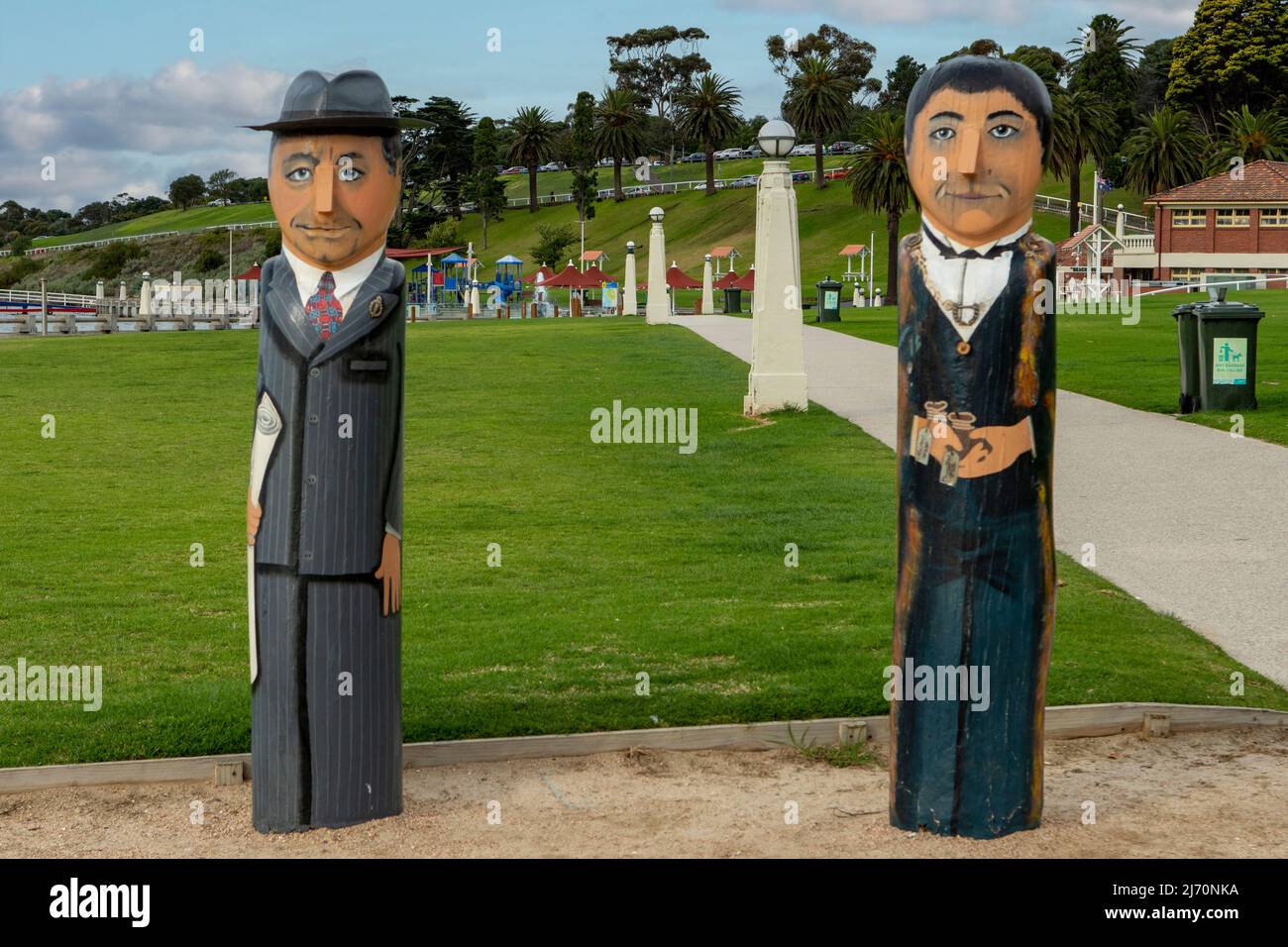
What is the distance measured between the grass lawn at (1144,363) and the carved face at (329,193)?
38.6 feet

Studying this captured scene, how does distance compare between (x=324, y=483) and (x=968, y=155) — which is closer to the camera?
(x=968, y=155)

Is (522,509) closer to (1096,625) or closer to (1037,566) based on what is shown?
(1096,625)

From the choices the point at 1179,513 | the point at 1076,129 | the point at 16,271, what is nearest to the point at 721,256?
the point at 1076,129

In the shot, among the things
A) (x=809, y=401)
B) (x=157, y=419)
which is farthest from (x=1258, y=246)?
(x=157, y=419)

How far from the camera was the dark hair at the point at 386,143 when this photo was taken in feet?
18.8

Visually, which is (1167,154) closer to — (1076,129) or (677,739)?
(1076,129)

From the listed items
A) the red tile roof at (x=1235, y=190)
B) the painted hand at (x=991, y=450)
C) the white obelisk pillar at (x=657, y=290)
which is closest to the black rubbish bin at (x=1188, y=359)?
the painted hand at (x=991, y=450)

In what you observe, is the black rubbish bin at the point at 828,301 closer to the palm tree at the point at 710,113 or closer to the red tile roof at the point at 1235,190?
the red tile roof at the point at 1235,190

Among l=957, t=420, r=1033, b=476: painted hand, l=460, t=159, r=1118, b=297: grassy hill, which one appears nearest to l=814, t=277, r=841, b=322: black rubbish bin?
l=957, t=420, r=1033, b=476: painted hand


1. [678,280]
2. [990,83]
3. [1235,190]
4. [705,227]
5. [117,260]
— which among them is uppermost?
[705,227]

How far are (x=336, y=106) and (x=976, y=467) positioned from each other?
272 centimetres

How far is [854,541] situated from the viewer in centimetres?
1150

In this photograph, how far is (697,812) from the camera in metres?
6.00

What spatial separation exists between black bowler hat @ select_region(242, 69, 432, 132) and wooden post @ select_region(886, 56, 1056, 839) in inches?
79.4
